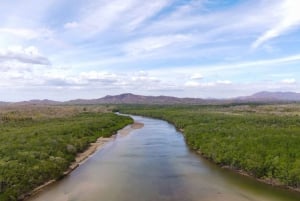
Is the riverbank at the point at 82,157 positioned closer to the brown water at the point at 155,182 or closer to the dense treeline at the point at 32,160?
the dense treeline at the point at 32,160

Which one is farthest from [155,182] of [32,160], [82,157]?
[82,157]

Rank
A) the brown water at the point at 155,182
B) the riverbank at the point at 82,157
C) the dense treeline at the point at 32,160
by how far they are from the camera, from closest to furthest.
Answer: the dense treeline at the point at 32,160, the brown water at the point at 155,182, the riverbank at the point at 82,157

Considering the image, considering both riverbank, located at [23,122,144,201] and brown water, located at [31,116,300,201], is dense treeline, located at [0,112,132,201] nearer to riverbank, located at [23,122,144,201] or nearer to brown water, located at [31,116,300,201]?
riverbank, located at [23,122,144,201]

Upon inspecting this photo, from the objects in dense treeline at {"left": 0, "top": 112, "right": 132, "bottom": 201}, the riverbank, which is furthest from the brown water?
dense treeline at {"left": 0, "top": 112, "right": 132, "bottom": 201}

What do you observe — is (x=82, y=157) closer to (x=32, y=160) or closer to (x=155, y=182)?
(x=32, y=160)

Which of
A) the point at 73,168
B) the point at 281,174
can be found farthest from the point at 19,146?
the point at 281,174

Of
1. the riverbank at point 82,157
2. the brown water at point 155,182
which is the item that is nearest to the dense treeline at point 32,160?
the riverbank at point 82,157

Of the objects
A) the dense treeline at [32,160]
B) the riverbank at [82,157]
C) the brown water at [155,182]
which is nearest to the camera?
the dense treeline at [32,160]

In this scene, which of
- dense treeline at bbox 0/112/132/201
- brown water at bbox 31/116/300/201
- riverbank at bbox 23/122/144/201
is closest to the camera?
dense treeline at bbox 0/112/132/201

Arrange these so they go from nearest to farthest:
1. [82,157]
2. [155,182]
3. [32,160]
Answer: [155,182] < [32,160] < [82,157]

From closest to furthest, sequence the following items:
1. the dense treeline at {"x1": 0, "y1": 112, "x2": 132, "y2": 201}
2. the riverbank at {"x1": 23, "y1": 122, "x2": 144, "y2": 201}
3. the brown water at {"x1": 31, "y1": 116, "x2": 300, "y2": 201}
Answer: the dense treeline at {"x1": 0, "y1": 112, "x2": 132, "y2": 201}, the brown water at {"x1": 31, "y1": 116, "x2": 300, "y2": 201}, the riverbank at {"x1": 23, "y1": 122, "x2": 144, "y2": 201}
